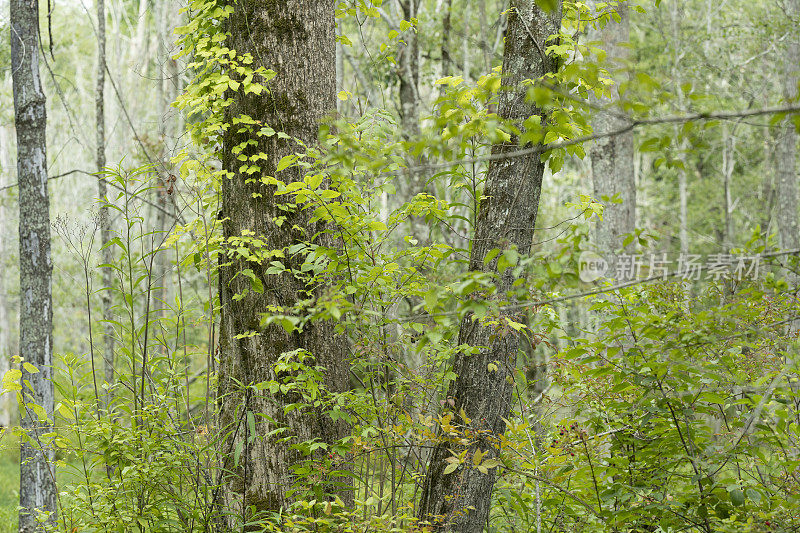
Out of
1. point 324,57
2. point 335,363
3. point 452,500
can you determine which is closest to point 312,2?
point 324,57

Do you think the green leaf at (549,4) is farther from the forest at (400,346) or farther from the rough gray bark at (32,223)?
the rough gray bark at (32,223)

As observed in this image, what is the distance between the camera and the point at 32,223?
17.1ft

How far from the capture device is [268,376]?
338 cm

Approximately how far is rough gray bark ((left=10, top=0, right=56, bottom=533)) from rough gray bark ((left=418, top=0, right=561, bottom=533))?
12.0ft

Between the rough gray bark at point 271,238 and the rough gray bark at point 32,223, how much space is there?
2.52 meters

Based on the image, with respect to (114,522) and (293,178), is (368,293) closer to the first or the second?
(293,178)

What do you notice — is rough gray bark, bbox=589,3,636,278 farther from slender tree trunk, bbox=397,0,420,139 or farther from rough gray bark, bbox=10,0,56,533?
rough gray bark, bbox=10,0,56,533

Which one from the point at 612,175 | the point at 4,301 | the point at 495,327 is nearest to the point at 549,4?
the point at 495,327

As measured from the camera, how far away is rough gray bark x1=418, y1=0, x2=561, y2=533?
3.11 m

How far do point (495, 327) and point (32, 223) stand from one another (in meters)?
4.15

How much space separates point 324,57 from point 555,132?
5.12ft

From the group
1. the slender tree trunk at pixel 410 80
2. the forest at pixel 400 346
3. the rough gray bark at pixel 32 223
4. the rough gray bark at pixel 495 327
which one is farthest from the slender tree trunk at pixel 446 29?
the rough gray bark at pixel 495 327

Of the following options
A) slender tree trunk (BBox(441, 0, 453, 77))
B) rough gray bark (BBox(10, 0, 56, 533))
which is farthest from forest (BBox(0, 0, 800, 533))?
slender tree trunk (BBox(441, 0, 453, 77))

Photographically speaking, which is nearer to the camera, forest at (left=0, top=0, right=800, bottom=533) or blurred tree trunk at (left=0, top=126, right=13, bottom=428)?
forest at (left=0, top=0, right=800, bottom=533)
